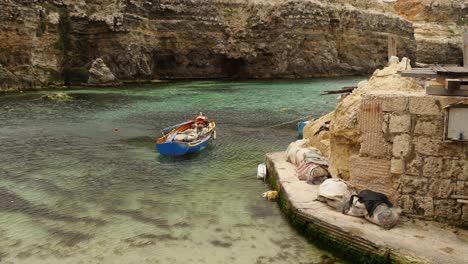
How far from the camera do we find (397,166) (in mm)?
8789

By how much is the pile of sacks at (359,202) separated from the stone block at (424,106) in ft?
6.21

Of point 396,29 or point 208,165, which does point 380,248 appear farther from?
point 396,29

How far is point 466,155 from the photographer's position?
8227 millimetres

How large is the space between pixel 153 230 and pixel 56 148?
1083 centimetres

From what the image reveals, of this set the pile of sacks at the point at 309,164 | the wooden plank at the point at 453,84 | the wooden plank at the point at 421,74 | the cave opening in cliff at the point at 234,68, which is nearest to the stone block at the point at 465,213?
the wooden plank at the point at 453,84

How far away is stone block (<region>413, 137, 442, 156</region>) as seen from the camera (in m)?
8.41

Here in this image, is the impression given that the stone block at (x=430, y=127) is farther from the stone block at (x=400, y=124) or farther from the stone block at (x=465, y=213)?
the stone block at (x=465, y=213)

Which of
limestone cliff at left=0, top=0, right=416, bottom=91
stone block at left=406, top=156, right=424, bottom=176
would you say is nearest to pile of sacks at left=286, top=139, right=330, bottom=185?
stone block at left=406, top=156, right=424, bottom=176

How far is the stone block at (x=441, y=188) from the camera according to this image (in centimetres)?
840

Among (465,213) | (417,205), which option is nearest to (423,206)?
(417,205)

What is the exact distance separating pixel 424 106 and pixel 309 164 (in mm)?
3832

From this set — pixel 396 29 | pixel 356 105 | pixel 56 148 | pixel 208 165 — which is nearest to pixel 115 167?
pixel 208 165

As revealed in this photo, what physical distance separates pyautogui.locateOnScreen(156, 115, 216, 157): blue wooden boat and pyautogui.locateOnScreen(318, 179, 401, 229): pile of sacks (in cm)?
808

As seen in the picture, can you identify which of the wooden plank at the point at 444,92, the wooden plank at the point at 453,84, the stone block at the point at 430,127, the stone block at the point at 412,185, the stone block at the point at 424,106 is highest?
the wooden plank at the point at 453,84
